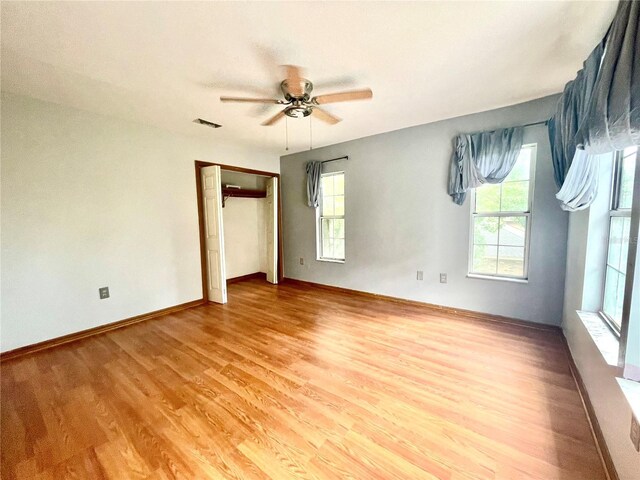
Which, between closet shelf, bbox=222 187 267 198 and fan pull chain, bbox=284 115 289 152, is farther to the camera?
closet shelf, bbox=222 187 267 198

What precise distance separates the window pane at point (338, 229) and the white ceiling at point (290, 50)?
6.33 feet

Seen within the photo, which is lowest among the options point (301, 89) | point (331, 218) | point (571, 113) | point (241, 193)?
point (331, 218)

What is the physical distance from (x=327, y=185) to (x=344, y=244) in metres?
1.11

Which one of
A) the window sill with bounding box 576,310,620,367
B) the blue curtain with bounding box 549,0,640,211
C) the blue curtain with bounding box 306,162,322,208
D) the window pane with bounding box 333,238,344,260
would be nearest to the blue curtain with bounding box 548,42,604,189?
the blue curtain with bounding box 549,0,640,211

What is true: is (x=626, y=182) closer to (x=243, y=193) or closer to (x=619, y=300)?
(x=619, y=300)

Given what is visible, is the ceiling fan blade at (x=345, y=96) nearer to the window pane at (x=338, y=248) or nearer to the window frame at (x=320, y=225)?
the window frame at (x=320, y=225)

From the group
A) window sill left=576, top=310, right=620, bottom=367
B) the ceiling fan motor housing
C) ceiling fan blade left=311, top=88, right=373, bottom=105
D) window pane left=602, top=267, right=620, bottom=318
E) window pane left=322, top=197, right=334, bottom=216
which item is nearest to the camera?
window sill left=576, top=310, right=620, bottom=367

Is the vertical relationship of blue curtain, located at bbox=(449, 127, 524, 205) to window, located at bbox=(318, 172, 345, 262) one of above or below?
above

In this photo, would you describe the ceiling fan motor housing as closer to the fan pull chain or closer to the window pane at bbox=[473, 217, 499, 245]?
the fan pull chain

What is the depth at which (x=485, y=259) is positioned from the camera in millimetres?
2980

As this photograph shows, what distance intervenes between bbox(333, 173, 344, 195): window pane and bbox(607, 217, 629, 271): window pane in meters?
3.03

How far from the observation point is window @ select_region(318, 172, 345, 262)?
4.18 metres

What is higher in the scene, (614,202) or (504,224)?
(614,202)

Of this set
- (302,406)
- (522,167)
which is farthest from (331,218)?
(302,406)
